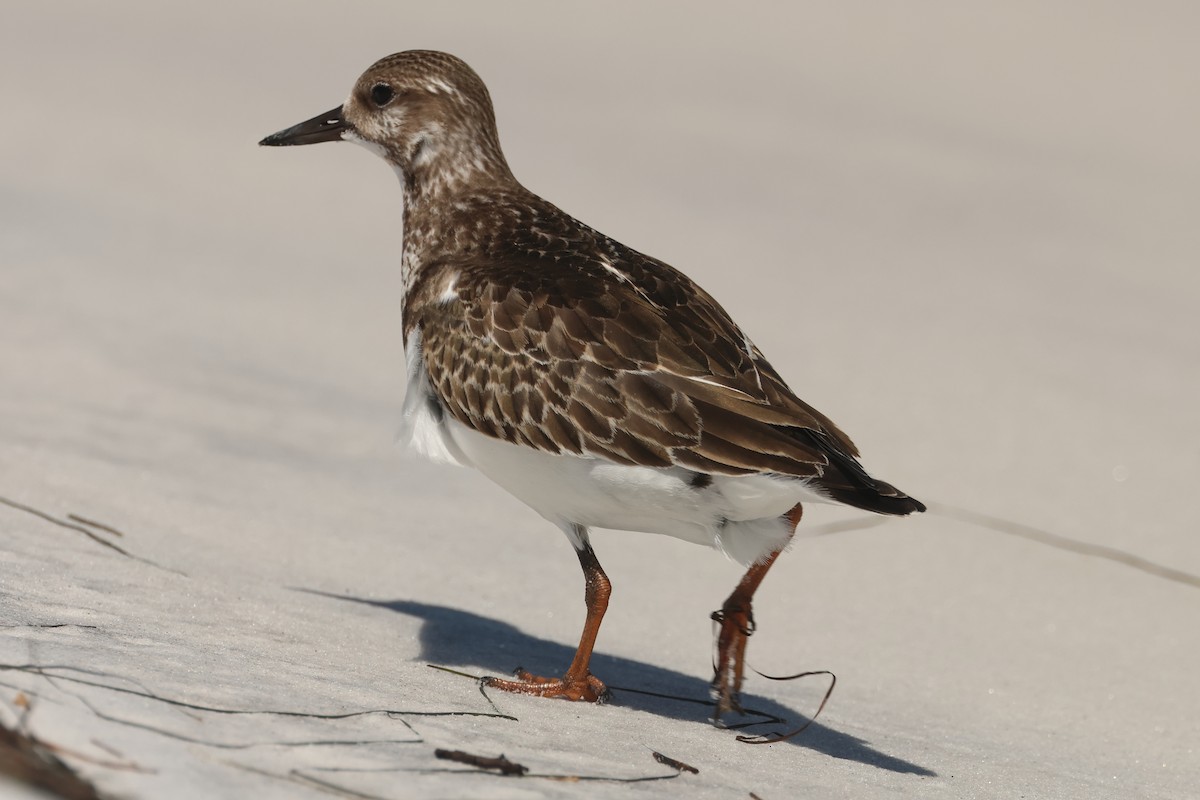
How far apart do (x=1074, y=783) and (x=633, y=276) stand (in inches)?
89.3

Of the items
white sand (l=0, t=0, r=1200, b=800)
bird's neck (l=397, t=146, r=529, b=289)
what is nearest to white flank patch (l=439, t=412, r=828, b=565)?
white sand (l=0, t=0, r=1200, b=800)

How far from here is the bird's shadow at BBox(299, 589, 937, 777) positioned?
5.27 m

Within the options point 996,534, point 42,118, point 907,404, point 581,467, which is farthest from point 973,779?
point 42,118

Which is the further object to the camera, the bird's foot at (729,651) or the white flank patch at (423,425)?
the white flank patch at (423,425)

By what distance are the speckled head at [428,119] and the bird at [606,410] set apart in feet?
1.68

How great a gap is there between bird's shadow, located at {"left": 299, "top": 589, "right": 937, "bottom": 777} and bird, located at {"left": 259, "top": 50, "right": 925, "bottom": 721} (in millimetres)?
165

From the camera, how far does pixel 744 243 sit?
12.2 meters

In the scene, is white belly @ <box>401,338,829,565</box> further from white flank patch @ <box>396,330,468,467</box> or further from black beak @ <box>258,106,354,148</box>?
black beak @ <box>258,106,354,148</box>

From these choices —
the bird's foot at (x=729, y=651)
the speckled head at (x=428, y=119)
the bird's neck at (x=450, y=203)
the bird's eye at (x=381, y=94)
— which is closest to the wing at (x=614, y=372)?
the bird's neck at (x=450, y=203)

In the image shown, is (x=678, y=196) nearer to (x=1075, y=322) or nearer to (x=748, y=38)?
(x=1075, y=322)

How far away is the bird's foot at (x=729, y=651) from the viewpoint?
548 centimetres

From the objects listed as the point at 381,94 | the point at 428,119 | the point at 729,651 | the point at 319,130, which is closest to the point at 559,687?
the point at 729,651

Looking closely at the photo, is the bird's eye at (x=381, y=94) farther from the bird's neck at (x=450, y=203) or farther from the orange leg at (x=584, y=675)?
the orange leg at (x=584, y=675)

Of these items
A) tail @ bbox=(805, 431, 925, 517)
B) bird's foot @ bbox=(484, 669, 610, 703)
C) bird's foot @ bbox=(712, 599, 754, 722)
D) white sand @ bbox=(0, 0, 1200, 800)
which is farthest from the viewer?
bird's foot @ bbox=(712, 599, 754, 722)
